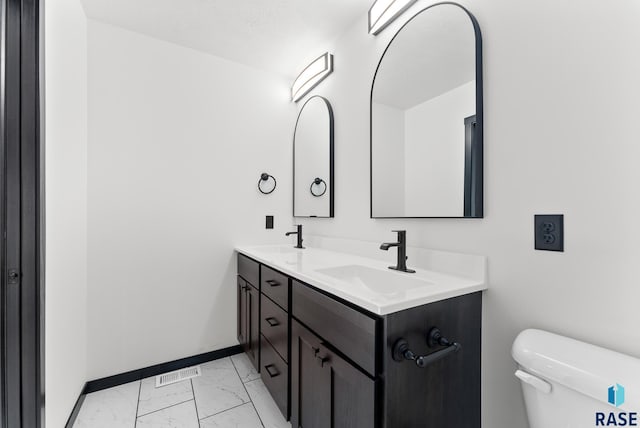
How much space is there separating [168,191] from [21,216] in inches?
35.5

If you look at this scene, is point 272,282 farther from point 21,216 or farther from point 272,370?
point 21,216

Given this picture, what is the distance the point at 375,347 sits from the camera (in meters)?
0.82

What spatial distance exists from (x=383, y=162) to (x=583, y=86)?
85 cm

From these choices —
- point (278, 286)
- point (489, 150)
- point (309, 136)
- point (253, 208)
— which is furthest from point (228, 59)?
point (489, 150)

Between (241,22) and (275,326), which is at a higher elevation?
(241,22)

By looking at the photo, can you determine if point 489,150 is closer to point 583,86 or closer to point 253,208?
point 583,86

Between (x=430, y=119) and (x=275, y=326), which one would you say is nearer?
(x=430, y=119)

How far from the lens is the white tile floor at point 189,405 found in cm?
144

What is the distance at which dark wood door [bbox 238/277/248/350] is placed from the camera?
1968mm

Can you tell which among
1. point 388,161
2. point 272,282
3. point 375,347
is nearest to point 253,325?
point 272,282

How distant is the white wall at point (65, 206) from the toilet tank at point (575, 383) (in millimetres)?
1788

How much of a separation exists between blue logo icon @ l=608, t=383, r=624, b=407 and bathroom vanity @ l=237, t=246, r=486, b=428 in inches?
13.3

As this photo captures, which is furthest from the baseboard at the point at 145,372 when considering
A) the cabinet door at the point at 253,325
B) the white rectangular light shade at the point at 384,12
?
the white rectangular light shade at the point at 384,12

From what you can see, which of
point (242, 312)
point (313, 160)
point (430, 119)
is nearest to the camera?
point (430, 119)
